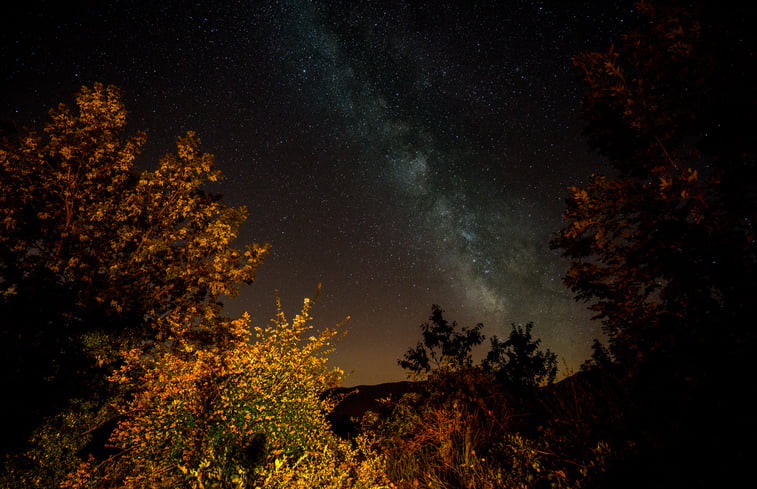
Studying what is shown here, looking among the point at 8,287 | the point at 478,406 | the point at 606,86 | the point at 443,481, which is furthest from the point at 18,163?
the point at 606,86

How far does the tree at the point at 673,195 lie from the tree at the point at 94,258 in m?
11.2

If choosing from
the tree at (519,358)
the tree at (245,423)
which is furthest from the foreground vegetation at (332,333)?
the tree at (519,358)

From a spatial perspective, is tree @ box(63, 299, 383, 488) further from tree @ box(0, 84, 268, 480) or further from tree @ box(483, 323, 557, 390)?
tree @ box(483, 323, 557, 390)

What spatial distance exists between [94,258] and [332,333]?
750 cm

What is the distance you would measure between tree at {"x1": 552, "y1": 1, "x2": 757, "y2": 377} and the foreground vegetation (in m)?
0.05

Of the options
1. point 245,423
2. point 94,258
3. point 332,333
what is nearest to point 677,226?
point 332,333

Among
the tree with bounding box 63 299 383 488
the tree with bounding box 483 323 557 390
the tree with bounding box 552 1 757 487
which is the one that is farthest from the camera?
the tree with bounding box 483 323 557 390

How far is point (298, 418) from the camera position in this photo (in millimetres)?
5848

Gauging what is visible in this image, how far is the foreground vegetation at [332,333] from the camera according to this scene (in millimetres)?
5621

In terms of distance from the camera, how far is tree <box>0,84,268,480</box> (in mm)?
8109

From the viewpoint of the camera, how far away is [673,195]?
923 centimetres

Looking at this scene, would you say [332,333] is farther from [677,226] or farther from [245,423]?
[677,226]

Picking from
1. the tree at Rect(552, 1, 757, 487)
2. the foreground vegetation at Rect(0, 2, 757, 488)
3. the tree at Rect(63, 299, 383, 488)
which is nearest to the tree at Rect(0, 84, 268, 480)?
the foreground vegetation at Rect(0, 2, 757, 488)

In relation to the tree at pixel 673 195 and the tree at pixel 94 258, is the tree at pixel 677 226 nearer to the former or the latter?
the tree at pixel 673 195
